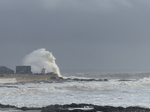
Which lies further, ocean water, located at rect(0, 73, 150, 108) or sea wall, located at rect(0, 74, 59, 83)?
sea wall, located at rect(0, 74, 59, 83)

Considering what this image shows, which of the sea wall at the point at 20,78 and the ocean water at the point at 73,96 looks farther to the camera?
the sea wall at the point at 20,78

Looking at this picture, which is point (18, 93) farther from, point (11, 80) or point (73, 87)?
point (11, 80)

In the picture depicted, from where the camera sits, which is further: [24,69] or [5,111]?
[24,69]

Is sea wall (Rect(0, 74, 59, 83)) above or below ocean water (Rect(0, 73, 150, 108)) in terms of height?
above

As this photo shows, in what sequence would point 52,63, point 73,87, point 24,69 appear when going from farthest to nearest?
point 52,63
point 24,69
point 73,87

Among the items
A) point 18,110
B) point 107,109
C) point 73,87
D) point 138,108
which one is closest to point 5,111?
point 18,110

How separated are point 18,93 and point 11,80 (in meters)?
27.1

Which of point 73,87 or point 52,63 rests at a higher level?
point 52,63

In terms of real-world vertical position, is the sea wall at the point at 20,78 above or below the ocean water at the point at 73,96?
above

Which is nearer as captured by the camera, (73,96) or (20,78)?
(73,96)

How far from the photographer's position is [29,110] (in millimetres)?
19969

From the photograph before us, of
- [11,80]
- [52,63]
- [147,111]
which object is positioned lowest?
[147,111]

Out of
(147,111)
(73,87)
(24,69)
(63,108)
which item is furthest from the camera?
(24,69)

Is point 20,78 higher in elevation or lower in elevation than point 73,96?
higher
